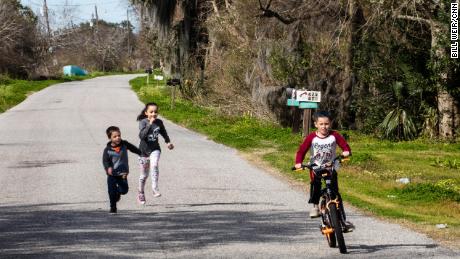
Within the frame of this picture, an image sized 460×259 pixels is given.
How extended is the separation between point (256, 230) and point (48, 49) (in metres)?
65.7

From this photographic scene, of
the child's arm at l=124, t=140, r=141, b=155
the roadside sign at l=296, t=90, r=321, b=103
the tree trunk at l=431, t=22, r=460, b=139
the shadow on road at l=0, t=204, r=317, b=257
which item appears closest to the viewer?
the shadow on road at l=0, t=204, r=317, b=257

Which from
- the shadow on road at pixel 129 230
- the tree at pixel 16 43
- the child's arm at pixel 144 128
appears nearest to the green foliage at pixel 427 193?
the shadow on road at pixel 129 230

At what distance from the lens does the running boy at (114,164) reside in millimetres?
11562

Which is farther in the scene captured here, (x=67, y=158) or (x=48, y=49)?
(x=48, y=49)

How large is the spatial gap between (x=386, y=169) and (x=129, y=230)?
8886 mm

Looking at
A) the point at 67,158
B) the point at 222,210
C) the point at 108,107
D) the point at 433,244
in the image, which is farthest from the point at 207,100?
the point at 433,244

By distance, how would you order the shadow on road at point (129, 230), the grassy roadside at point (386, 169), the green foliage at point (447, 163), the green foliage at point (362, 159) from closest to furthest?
the shadow on road at point (129, 230) < the grassy roadside at point (386, 169) < the green foliage at point (362, 159) < the green foliage at point (447, 163)

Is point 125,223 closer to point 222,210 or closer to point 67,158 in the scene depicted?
point 222,210

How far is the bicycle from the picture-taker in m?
8.75

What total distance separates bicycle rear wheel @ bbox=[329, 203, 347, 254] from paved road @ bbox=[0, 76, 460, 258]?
0.12m

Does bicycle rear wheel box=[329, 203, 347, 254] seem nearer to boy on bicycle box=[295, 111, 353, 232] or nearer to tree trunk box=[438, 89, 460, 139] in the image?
boy on bicycle box=[295, 111, 353, 232]

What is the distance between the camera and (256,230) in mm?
10164

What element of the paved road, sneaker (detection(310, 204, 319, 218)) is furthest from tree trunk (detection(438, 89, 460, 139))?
sneaker (detection(310, 204, 319, 218))

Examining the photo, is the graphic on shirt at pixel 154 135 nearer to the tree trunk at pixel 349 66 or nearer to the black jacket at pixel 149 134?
the black jacket at pixel 149 134
